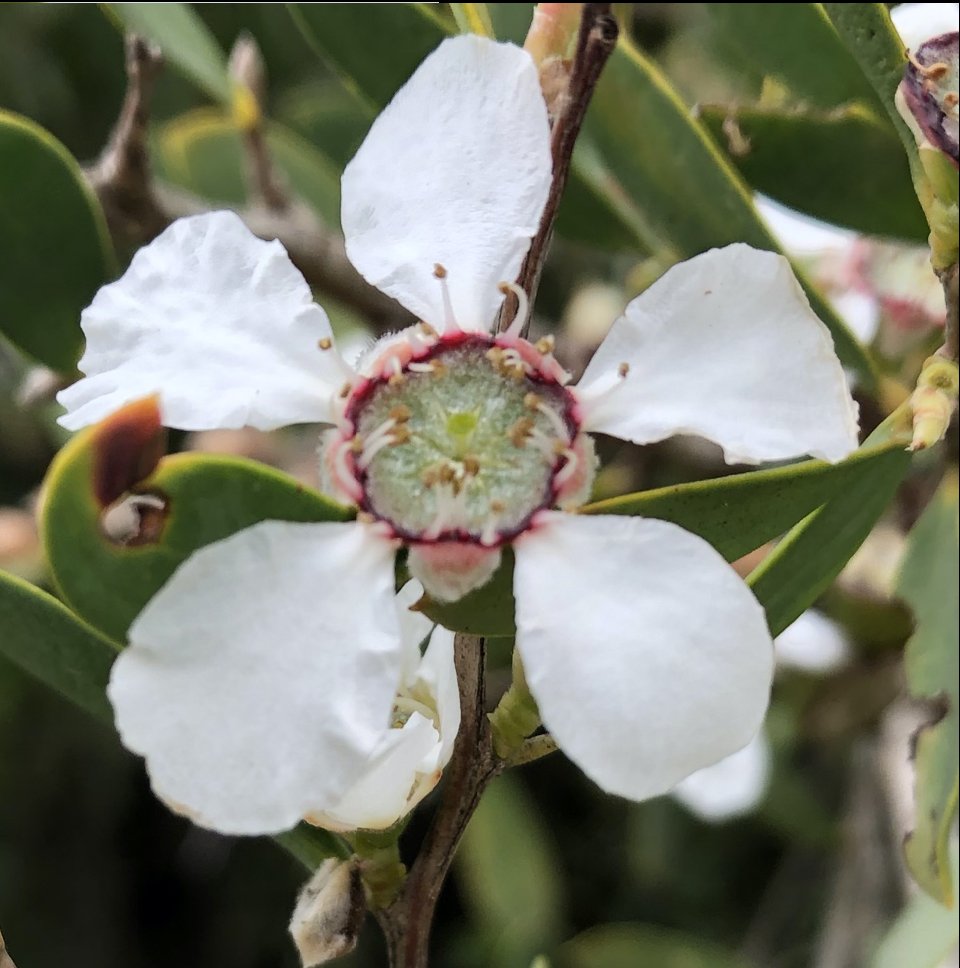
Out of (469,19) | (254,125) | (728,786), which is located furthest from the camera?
(728,786)

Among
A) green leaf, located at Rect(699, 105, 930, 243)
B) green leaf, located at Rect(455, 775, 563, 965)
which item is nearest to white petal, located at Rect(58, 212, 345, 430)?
green leaf, located at Rect(699, 105, 930, 243)

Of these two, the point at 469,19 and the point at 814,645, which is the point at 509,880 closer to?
the point at 814,645

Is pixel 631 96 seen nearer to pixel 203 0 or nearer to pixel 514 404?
pixel 514 404

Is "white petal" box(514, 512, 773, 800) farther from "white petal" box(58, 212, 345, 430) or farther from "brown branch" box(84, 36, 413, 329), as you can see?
"brown branch" box(84, 36, 413, 329)

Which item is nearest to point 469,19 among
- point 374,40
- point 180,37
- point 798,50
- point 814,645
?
point 374,40

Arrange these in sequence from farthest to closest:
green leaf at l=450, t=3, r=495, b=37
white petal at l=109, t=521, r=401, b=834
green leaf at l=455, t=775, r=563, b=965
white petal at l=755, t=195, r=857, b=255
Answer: green leaf at l=455, t=775, r=563, b=965, white petal at l=755, t=195, r=857, b=255, green leaf at l=450, t=3, r=495, b=37, white petal at l=109, t=521, r=401, b=834

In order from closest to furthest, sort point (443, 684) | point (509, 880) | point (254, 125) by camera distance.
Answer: point (443, 684), point (254, 125), point (509, 880)
